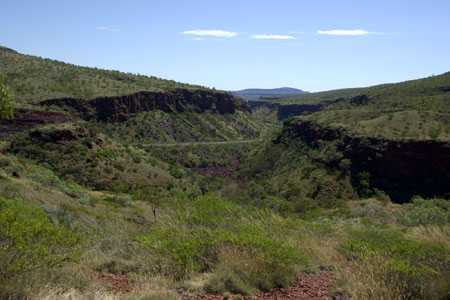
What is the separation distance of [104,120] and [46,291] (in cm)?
7810

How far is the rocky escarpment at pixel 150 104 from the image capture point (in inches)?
3046

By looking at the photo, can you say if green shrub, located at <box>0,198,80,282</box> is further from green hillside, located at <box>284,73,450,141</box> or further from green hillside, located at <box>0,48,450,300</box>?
green hillside, located at <box>284,73,450,141</box>

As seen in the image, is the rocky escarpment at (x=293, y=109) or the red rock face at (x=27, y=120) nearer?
the red rock face at (x=27, y=120)

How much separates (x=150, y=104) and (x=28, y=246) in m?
90.4

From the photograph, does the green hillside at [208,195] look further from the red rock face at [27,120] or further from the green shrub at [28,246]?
the red rock face at [27,120]

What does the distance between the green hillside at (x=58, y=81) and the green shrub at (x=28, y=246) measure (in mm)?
64012

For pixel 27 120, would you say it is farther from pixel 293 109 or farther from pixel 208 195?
pixel 293 109

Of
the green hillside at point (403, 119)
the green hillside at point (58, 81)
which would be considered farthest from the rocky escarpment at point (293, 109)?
the green hillside at point (403, 119)

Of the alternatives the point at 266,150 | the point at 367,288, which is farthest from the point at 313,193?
the point at 367,288

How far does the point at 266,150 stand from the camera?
7775 centimetres

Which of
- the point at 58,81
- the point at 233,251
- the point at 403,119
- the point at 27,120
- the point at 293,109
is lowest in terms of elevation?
the point at 293,109

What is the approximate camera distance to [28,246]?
21.1 feet

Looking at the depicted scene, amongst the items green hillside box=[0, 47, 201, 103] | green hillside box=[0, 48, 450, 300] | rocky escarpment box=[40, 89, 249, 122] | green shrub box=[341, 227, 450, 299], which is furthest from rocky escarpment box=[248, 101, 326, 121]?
green shrub box=[341, 227, 450, 299]

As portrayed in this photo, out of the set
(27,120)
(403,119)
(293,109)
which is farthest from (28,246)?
(293,109)
